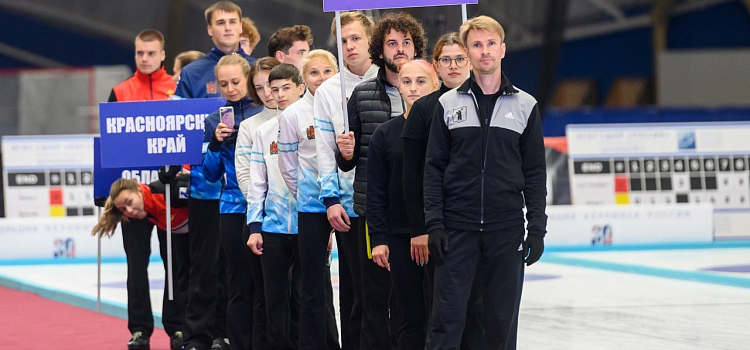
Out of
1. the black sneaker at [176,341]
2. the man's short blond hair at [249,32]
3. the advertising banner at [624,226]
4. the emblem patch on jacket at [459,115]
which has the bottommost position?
the black sneaker at [176,341]

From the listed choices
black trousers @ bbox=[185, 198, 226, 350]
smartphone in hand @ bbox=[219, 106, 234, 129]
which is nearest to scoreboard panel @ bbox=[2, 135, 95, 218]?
black trousers @ bbox=[185, 198, 226, 350]

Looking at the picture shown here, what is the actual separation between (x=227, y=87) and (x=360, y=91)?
50.5 inches

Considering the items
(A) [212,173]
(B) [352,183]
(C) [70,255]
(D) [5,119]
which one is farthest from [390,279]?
(D) [5,119]

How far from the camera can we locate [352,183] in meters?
5.71

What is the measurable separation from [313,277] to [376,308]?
1.51 ft

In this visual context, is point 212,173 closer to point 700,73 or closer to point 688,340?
point 688,340

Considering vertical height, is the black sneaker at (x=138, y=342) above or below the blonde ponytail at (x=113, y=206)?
below

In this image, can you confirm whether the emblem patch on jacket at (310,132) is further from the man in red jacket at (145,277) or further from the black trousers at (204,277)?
the man in red jacket at (145,277)

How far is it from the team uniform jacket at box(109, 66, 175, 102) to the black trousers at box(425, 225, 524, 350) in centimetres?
367

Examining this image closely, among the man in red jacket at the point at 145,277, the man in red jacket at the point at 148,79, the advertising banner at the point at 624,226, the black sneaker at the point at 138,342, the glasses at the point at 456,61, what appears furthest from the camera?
the advertising banner at the point at 624,226

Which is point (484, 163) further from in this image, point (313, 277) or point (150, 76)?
point (150, 76)

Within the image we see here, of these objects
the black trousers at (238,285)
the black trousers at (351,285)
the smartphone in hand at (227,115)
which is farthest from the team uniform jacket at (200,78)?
the black trousers at (351,285)

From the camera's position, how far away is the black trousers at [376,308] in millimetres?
5465

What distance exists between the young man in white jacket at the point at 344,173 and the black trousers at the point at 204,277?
124 centimetres
